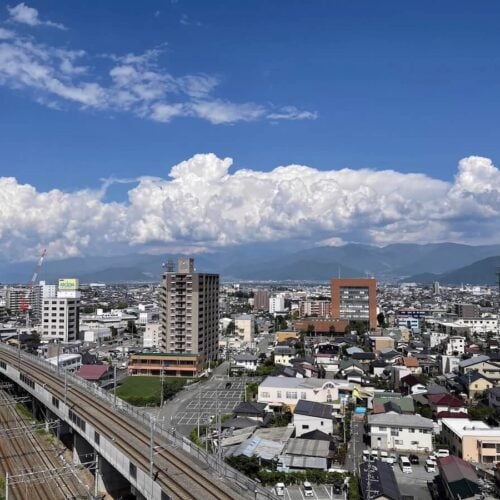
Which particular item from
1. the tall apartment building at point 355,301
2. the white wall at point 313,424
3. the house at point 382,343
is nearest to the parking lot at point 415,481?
the white wall at point 313,424

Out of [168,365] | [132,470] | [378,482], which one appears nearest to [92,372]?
[168,365]

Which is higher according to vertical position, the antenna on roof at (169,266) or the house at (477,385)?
the antenna on roof at (169,266)

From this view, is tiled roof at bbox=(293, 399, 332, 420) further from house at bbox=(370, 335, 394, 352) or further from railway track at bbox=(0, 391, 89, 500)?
house at bbox=(370, 335, 394, 352)

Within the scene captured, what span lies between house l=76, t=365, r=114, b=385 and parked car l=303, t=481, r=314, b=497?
993 inches

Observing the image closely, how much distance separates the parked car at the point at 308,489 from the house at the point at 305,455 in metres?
1.51

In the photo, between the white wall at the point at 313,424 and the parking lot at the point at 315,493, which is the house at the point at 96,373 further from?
the parking lot at the point at 315,493

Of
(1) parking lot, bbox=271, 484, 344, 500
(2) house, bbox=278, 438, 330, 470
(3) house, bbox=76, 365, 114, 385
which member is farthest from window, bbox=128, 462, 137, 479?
(3) house, bbox=76, 365, 114, 385

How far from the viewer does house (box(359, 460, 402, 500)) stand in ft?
57.6

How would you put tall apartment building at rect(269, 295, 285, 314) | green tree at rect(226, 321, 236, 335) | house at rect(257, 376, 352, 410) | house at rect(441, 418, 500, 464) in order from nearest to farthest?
house at rect(441, 418, 500, 464), house at rect(257, 376, 352, 410), green tree at rect(226, 321, 236, 335), tall apartment building at rect(269, 295, 285, 314)

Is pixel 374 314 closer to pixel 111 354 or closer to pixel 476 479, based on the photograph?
pixel 111 354

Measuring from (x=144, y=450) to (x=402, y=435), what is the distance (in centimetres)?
1471

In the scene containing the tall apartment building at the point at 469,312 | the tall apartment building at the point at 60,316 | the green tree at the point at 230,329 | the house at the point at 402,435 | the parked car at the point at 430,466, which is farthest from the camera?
the tall apartment building at the point at 469,312

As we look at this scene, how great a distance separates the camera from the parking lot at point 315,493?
19.2 m

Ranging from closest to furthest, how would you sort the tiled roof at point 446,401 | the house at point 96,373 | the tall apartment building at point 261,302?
the tiled roof at point 446,401 → the house at point 96,373 → the tall apartment building at point 261,302
